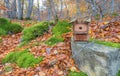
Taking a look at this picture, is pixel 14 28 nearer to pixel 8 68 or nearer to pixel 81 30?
pixel 8 68

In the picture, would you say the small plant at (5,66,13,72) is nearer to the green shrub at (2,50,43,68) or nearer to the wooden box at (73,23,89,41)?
the green shrub at (2,50,43,68)

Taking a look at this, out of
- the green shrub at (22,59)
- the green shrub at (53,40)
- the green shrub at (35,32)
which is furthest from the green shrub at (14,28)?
the green shrub at (53,40)

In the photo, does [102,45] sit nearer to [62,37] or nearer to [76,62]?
[76,62]

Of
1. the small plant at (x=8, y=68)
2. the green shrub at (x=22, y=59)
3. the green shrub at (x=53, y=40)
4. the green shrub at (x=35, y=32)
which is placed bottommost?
the small plant at (x=8, y=68)

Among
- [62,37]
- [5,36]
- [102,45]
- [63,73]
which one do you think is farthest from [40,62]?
[5,36]

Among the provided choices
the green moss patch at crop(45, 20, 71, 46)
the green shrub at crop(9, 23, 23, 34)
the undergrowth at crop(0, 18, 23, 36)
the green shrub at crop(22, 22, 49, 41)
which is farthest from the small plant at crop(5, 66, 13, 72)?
the green shrub at crop(9, 23, 23, 34)

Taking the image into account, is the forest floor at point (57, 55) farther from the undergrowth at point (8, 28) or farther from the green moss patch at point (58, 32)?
the undergrowth at point (8, 28)

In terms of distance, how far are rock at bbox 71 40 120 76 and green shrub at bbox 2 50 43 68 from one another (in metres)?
0.98

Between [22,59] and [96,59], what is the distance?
196 cm

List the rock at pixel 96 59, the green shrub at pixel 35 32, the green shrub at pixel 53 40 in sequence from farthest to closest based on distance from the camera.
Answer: the green shrub at pixel 35 32 → the green shrub at pixel 53 40 → the rock at pixel 96 59

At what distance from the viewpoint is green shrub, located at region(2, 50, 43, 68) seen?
17.3 feet

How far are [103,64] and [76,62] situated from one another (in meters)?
0.77

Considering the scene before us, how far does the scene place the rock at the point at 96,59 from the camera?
4.29 meters

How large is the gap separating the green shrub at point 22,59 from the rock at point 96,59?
0.98 m
